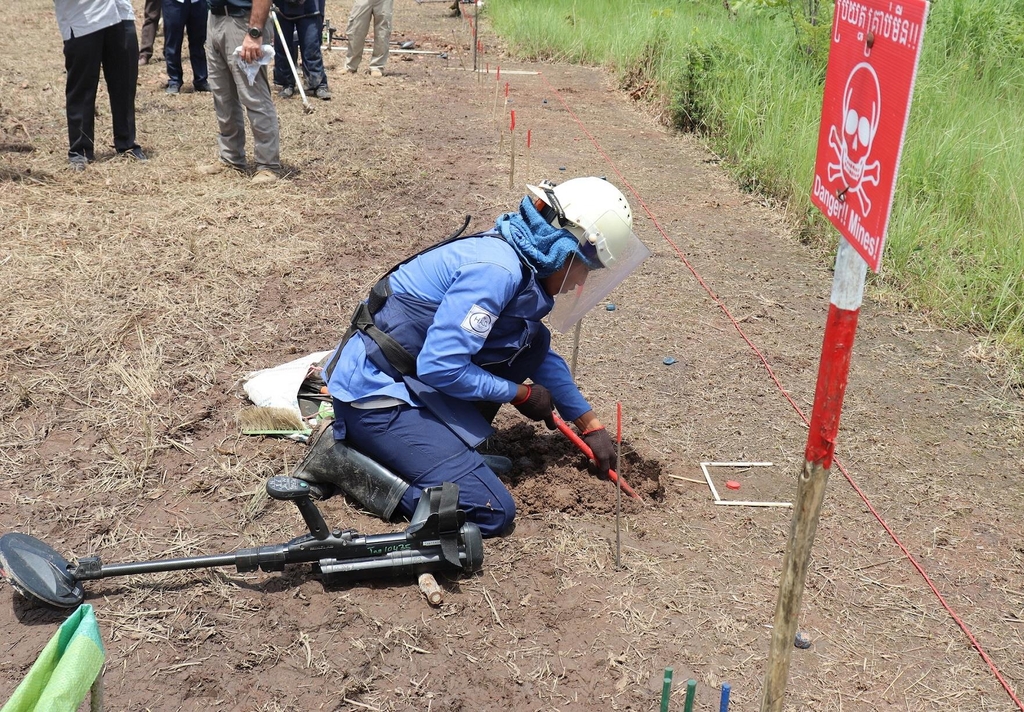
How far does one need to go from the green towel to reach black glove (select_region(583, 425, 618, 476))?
211cm

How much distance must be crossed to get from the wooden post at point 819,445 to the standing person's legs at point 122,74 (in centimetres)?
609

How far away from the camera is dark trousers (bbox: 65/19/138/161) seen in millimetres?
6196

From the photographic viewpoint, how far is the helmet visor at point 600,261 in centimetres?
302

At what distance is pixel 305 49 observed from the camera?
357 inches

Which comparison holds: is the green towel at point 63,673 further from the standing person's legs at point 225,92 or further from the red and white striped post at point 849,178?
the standing person's legs at point 225,92

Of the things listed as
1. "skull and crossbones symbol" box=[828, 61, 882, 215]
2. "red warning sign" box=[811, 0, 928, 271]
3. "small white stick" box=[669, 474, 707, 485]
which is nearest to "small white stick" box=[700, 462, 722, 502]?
"small white stick" box=[669, 474, 707, 485]

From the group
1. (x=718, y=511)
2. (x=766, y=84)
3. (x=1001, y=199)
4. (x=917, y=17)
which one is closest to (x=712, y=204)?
(x=766, y=84)

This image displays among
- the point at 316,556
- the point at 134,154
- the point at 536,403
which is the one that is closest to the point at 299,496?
the point at 316,556

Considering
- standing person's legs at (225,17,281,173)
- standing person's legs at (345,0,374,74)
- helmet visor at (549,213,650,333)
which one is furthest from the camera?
standing person's legs at (345,0,374,74)

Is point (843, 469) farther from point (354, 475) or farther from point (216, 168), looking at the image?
point (216, 168)

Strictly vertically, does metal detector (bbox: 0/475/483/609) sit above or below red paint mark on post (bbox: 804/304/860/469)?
below

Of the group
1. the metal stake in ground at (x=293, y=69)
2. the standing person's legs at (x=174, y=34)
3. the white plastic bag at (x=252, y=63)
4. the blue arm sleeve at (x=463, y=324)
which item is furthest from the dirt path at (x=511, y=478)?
the standing person's legs at (x=174, y=34)

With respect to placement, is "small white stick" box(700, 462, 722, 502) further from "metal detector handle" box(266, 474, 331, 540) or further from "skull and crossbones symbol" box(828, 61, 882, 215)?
"skull and crossbones symbol" box(828, 61, 882, 215)

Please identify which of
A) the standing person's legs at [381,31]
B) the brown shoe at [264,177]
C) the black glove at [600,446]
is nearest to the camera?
the black glove at [600,446]
